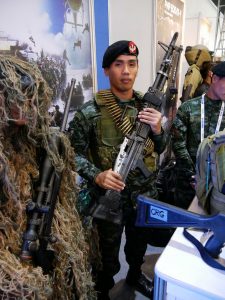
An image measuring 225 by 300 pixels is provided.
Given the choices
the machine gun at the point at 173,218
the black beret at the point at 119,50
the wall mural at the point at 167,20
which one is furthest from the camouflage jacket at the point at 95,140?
the wall mural at the point at 167,20

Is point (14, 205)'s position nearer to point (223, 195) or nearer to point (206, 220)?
point (206, 220)

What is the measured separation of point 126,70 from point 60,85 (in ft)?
1.31

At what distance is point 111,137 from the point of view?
1145mm

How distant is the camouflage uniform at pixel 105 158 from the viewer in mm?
1122

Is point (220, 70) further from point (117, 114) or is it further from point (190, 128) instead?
point (117, 114)

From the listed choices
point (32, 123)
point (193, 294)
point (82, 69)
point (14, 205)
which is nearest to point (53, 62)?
point (82, 69)

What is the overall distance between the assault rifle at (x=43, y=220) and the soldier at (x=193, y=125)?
873 mm

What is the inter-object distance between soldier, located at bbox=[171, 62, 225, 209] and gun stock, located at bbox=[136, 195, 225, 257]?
0.89 metres

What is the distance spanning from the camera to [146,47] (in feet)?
6.99

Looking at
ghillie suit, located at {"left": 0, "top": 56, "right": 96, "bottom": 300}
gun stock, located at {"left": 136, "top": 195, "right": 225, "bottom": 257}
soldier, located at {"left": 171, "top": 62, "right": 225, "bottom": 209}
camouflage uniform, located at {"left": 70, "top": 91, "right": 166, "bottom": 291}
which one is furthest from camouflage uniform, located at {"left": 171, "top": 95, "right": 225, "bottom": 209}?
gun stock, located at {"left": 136, "top": 195, "right": 225, "bottom": 257}

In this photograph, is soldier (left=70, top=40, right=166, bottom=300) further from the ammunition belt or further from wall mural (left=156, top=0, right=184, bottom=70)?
wall mural (left=156, top=0, right=184, bottom=70)

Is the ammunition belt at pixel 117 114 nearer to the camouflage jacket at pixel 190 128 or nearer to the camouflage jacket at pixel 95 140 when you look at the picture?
the camouflage jacket at pixel 95 140

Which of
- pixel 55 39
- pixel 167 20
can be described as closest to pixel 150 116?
pixel 55 39

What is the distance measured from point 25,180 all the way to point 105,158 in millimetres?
452
